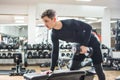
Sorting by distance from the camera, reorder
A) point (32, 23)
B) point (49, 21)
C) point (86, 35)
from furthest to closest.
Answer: point (32, 23) → point (86, 35) → point (49, 21)

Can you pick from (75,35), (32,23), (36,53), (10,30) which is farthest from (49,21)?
(10,30)

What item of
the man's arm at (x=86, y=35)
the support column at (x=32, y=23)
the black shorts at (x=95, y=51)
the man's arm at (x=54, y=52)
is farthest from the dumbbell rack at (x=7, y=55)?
the man's arm at (x=86, y=35)

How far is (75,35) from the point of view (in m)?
2.22

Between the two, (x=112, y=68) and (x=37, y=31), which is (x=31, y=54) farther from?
(x=112, y=68)

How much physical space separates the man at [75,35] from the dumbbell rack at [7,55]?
20.3 feet

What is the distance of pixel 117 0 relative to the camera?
798 cm

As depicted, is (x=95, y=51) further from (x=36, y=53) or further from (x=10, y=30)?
(x=10, y=30)

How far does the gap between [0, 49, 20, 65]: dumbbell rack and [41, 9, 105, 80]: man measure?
244 inches

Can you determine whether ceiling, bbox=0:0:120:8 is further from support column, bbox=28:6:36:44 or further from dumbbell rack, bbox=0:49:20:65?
dumbbell rack, bbox=0:49:20:65

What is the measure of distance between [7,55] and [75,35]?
6.45 m

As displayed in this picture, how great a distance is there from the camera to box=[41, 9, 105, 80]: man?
6.88 feet

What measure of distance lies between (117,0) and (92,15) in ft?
4.73

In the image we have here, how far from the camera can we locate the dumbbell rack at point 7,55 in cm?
823

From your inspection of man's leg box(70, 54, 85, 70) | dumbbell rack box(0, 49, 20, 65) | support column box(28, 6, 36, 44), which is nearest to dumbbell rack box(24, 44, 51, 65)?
support column box(28, 6, 36, 44)
